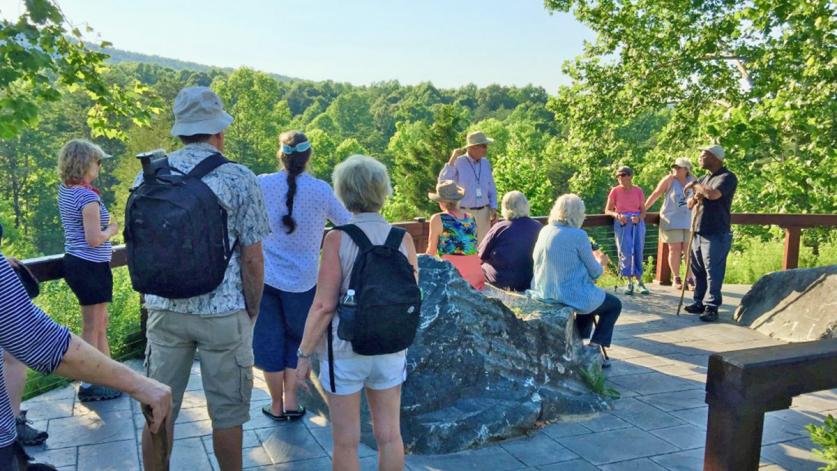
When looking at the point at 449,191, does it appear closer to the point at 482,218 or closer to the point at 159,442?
the point at 482,218

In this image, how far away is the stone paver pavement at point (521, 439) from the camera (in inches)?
143

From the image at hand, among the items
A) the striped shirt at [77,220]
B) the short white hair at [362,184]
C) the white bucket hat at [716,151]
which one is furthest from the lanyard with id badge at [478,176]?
the short white hair at [362,184]

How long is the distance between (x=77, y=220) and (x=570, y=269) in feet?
10.7

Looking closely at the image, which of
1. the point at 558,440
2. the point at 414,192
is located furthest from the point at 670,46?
the point at 414,192

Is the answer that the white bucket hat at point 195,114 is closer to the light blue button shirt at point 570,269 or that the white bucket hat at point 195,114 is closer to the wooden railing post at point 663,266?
the light blue button shirt at point 570,269

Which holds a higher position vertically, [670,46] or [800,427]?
[670,46]

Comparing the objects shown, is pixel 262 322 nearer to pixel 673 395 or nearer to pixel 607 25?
pixel 673 395

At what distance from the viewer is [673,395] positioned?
15.5 feet

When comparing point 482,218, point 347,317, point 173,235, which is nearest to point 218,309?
point 173,235

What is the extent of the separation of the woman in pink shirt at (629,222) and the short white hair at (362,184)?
18.8ft

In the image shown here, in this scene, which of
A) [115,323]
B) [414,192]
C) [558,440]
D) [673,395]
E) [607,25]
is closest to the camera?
[558,440]

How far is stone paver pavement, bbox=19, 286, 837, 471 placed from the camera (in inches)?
143

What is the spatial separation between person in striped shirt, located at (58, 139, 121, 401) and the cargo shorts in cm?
147

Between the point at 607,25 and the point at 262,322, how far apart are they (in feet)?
50.6
